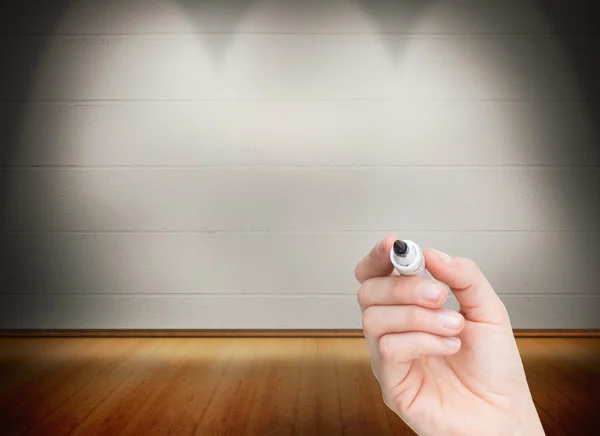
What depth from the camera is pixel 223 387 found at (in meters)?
2.59

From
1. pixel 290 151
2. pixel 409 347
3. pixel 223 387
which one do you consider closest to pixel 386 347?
pixel 409 347

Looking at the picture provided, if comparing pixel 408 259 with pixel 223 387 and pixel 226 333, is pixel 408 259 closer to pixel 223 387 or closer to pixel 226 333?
pixel 223 387

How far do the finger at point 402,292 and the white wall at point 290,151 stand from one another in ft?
9.68

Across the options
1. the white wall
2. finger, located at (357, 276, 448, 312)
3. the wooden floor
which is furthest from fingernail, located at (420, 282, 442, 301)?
the white wall

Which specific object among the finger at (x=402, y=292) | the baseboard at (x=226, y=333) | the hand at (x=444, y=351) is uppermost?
the finger at (x=402, y=292)

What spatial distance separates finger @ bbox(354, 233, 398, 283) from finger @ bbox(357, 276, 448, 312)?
1cm

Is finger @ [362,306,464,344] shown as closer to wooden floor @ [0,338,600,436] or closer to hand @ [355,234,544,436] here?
hand @ [355,234,544,436]

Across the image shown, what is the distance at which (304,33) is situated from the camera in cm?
356

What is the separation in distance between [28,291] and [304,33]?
7.40 feet

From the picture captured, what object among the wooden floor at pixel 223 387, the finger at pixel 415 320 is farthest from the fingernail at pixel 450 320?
the wooden floor at pixel 223 387

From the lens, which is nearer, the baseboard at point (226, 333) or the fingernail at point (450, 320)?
the fingernail at point (450, 320)

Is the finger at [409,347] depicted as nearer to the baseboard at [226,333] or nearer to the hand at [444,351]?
the hand at [444,351]

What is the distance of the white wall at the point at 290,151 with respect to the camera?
355 centimetres

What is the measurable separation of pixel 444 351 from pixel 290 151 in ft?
9.95
